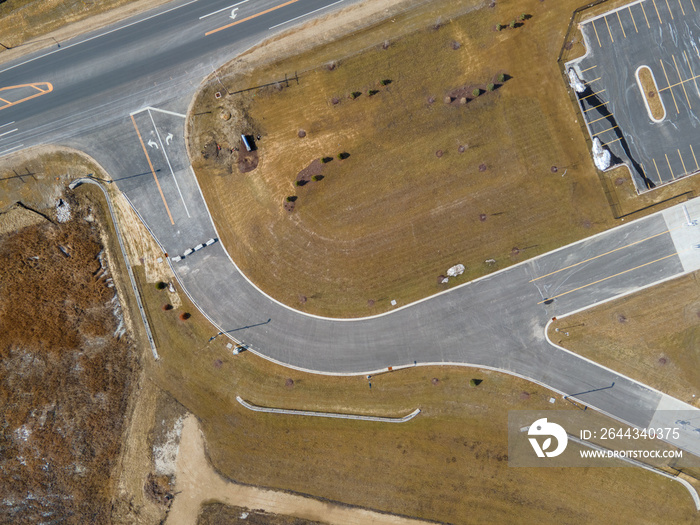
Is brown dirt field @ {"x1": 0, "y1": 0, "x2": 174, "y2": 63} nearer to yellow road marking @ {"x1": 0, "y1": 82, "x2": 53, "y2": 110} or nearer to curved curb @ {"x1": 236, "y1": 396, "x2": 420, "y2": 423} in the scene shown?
yellow road marking @ {"x1": 0, "y1": 82, "x2": 53, "y2": 110}

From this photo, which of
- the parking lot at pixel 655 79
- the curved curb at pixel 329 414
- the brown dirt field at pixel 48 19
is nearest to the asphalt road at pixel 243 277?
the brown dirt field at pixel 48 19

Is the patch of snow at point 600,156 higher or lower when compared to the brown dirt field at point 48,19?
lower

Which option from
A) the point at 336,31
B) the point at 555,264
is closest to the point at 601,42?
the point at 555,264

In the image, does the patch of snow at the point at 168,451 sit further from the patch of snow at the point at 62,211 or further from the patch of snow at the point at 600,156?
the patch of snow at the point at 600,156

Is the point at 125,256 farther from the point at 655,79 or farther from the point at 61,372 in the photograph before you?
the point at 655,79

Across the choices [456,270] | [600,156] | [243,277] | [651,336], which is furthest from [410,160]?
[651,336]

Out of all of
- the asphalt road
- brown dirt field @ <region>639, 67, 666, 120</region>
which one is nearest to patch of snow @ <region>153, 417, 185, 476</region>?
the asphalt road

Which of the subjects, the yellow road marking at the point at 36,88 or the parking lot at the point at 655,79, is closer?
the parking lot at the point at 655,79
